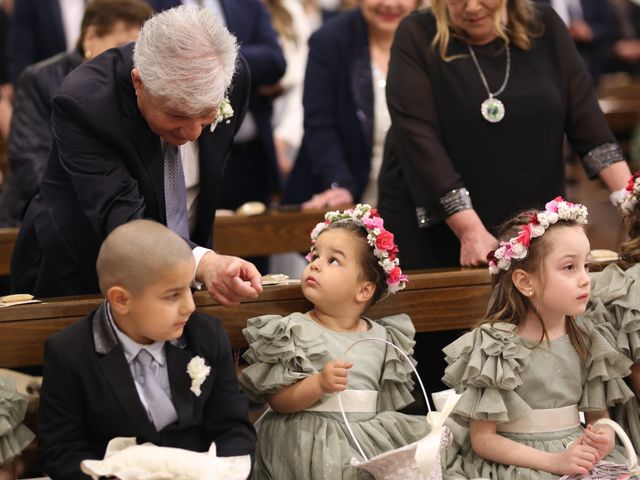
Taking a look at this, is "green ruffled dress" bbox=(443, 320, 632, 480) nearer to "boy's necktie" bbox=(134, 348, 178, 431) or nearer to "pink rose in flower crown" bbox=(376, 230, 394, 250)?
"pink rose in flower crown" bbox=(376, 230, 394, 250)

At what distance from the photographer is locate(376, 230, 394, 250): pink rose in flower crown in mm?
3568

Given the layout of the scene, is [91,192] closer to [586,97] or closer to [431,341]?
[431,341]

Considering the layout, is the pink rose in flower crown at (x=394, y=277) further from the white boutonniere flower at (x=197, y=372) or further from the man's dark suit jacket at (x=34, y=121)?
the man's dark suit jacket at (x=34, y=121)

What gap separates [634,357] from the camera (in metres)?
3.61

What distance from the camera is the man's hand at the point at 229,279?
324 centimetres

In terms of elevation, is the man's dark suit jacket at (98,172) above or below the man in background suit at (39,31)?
below

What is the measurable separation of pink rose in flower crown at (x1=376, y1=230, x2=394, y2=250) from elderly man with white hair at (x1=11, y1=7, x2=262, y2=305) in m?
0.44

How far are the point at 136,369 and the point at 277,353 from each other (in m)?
0.44

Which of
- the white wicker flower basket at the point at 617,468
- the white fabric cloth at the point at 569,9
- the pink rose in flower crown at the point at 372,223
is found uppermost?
the white fabric cloth at the point at 569,9

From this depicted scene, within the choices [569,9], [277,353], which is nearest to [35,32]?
[277,353]

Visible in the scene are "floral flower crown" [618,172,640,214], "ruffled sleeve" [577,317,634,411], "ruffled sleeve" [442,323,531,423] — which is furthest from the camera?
"floral flower crown" [618,172,640,214]

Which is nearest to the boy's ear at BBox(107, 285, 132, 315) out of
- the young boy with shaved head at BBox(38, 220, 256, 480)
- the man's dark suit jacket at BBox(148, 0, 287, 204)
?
the young boy with shaved head at BBox(38, 220, 256, 480)

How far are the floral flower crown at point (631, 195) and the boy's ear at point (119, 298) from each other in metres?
1.62

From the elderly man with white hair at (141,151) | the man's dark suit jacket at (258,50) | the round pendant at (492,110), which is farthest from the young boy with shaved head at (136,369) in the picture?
the man's dark suit jacket at (258,50)
